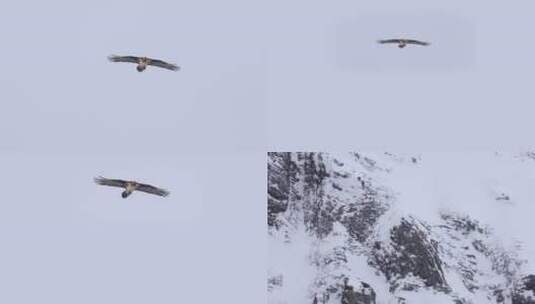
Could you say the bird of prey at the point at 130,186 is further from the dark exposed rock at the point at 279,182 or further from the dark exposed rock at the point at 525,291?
the dark exposed rock at the point at 525,291

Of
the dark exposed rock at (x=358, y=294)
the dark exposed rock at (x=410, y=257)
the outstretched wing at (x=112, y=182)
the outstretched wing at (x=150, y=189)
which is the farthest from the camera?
the dark exposed rock at (x=410, y=257)

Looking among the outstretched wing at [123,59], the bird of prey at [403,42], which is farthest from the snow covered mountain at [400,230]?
the outstretched wing at [123,59]

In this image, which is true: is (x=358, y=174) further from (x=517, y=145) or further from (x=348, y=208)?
(x=517, y=145)

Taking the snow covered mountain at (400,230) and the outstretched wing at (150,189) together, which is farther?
the snow covered mountain at (400,230)

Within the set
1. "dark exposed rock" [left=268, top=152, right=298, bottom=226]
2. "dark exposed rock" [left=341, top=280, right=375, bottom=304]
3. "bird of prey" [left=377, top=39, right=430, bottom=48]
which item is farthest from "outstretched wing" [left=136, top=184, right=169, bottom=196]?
"dark exposed rock" [left=341, top=280, right=375, bottom=304]

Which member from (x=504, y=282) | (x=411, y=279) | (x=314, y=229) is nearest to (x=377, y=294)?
(x=411, y=279)

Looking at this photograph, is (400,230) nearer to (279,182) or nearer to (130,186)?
(279,182)

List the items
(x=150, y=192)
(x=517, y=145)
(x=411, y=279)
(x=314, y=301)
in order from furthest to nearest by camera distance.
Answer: (x=411, y=279), (x=314, y=301), (x=517, y=145), (x=150, y=192)

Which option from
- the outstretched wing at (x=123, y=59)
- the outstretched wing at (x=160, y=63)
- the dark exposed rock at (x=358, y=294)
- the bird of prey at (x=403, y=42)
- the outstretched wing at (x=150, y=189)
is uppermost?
the bird of prey at (x=403, y=42)
